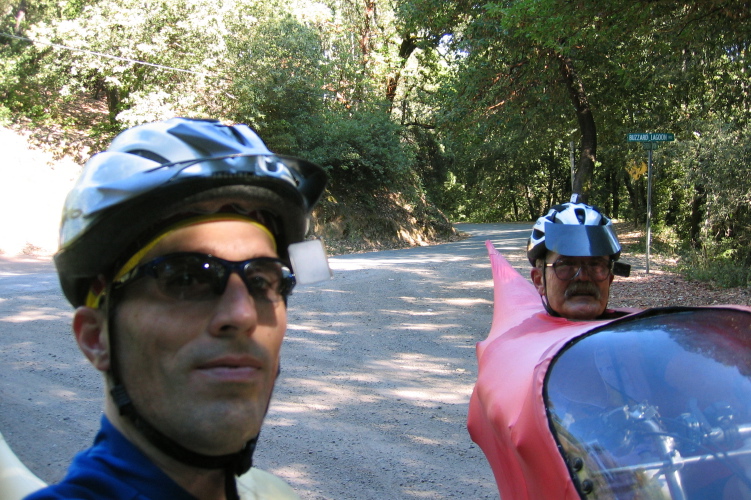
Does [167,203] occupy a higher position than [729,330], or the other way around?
[167,203]

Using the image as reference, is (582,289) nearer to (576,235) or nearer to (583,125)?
(576,235)

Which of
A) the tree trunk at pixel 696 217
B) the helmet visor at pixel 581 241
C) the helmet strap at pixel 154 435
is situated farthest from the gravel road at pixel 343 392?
the tree trunk at pixel 696 217

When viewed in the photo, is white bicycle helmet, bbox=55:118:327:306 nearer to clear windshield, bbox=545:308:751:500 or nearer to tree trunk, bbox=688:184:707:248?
clear windshield, bbox=545:308:751:500

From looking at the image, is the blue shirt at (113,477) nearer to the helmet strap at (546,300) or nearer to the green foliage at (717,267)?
the helmet strap at (546,300)

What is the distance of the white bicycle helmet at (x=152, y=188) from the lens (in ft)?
4.09

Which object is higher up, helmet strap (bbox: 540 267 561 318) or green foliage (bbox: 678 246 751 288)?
helmet strap (bbox: 540 267 561 318)

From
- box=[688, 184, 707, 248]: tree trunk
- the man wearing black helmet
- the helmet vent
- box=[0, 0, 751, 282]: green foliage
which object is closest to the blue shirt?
the man wearing black helmet

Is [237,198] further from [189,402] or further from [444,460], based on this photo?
[444,460]

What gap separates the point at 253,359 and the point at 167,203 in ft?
1.09

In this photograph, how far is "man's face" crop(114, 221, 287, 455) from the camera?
122 centimetres

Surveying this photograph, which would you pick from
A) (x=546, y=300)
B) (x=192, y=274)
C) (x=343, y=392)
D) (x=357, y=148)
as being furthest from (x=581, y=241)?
(x=357, y=148)

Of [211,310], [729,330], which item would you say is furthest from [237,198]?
[729,330]

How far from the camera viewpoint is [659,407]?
206 centimetres

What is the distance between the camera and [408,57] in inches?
1177
